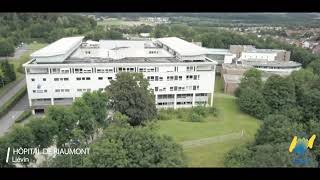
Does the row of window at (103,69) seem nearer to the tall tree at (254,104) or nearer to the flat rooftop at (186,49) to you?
the flat rooftop at (186,49)

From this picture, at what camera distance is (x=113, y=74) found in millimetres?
5949

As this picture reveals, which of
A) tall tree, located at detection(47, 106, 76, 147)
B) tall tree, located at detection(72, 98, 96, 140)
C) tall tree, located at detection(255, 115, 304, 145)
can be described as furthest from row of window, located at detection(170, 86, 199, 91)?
tall tree, located at detection(47, 106, 76, 147)

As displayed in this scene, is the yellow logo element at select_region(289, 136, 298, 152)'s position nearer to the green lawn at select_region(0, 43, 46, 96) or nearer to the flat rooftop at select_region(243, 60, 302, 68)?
the flat rooftop at select_region(243, 60, 302, 68)

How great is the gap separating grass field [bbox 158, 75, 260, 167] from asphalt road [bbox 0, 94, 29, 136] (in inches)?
100

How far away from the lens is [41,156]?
337 centimetres

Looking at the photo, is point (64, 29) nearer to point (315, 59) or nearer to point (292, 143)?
point (315, 59)

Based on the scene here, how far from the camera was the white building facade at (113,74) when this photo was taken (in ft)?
18.6

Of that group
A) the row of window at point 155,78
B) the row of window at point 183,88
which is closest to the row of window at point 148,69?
the row of window at point 155,78

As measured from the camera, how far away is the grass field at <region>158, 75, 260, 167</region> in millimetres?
3906

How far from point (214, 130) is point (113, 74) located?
233cm

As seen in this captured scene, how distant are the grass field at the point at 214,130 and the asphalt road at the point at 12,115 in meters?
2.55

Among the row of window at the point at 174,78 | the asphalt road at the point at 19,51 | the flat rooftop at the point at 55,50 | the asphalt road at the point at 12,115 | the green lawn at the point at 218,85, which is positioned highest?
the flat rooftop at the point at 55,50

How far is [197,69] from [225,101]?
3.54ft
